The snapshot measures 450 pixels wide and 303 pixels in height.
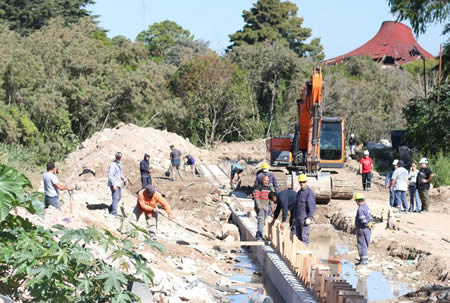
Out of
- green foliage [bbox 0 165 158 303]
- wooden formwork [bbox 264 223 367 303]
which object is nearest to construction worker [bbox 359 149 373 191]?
wooden formwork [bbox 264 223 367 303]

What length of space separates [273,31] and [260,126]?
28.1m

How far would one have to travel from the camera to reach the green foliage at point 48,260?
687 cm

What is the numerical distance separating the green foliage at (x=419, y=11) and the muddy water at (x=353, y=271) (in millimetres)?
5879

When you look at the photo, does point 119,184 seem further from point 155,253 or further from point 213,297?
point 213,297

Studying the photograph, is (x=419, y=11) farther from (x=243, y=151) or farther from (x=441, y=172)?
(x=243, y=151)

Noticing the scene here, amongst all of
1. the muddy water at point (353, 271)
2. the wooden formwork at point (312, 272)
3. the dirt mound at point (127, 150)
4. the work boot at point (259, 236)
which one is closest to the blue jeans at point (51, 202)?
the work boot at point (259, 236)

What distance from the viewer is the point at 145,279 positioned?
7.13 metres

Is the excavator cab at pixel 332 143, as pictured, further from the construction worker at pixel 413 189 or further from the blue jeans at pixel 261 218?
the blue jeans at pixel 261 218

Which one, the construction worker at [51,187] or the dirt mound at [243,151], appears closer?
the construction worker at [51,187]

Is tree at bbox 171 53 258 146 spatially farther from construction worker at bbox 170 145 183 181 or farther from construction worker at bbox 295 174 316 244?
construction worker at bbox 295 174 316 244

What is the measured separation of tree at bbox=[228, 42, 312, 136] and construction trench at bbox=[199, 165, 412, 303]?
31317mm

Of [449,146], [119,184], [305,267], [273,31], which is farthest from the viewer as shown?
[273,31]

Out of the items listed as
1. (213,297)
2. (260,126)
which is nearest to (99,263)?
(213,297)

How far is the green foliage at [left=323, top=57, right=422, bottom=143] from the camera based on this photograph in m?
49.7
